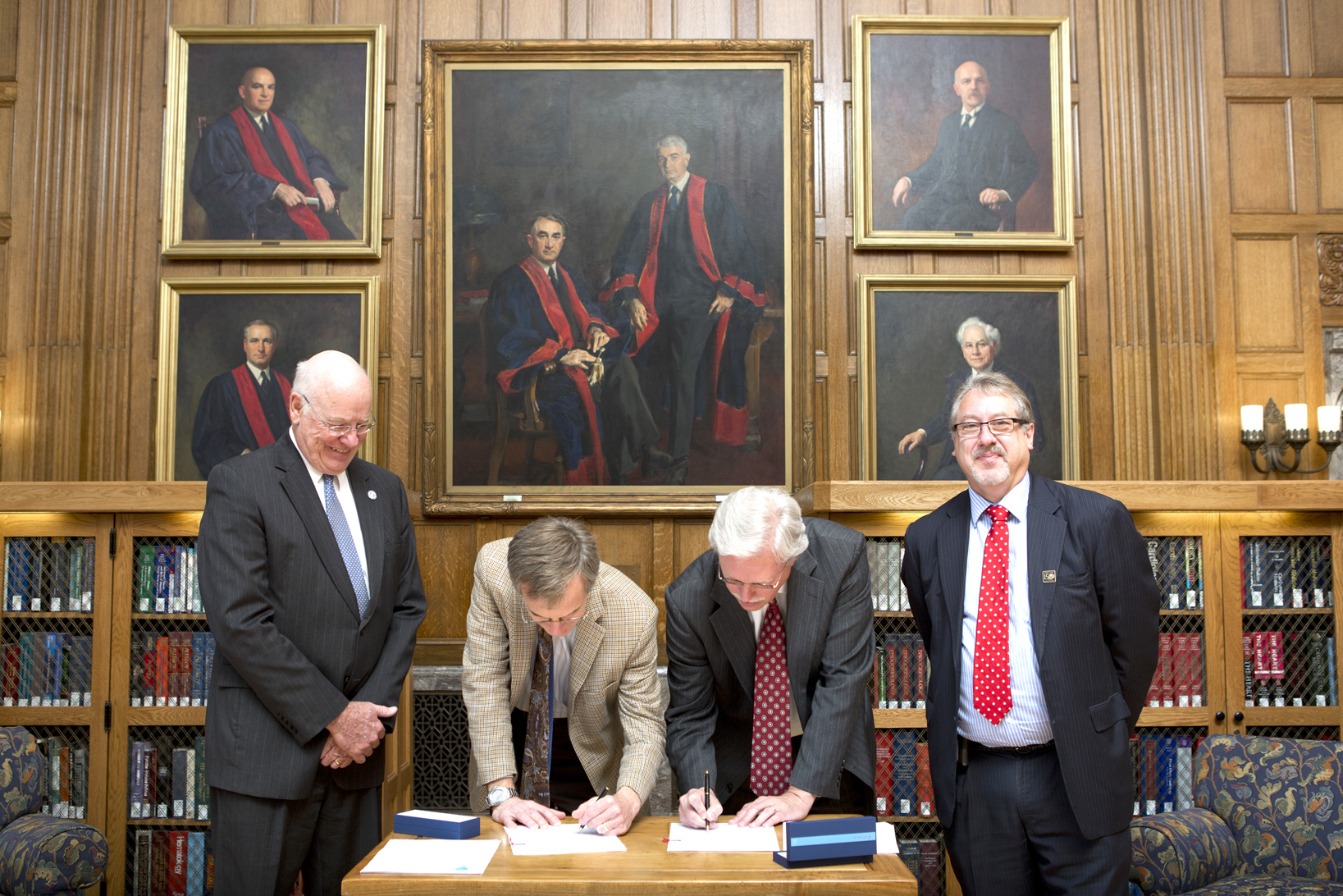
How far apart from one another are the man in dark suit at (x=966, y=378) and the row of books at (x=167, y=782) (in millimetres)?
3325

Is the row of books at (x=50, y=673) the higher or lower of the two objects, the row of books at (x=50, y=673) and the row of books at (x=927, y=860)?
the higher

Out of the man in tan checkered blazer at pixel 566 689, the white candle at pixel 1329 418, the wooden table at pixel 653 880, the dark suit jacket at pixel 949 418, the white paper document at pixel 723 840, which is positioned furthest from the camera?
the dark suit jacket at pixel 949 418

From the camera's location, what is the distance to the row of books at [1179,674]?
3730mm

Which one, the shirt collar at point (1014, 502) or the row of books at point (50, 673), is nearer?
the shirt collar at point (1014, 502)

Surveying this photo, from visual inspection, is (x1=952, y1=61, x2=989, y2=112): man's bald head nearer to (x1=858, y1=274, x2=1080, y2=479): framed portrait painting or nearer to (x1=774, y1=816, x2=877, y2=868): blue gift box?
(x1=858, y1=274, x2=1080, y2=479): framed portrait painting

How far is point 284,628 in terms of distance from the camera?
2465 millimetres

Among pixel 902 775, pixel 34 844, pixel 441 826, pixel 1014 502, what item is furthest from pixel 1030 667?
pixel 34 844

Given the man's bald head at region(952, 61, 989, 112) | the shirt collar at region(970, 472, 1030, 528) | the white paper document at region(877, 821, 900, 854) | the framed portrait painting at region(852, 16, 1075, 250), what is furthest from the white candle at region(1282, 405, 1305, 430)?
the white paper document at region(877, 821, 900, 854)

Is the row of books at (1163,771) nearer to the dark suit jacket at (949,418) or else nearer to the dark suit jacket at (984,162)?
the dark suit jacket at (949,418)

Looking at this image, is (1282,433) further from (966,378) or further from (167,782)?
(167,782)

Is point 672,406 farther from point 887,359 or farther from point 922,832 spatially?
point 922,832

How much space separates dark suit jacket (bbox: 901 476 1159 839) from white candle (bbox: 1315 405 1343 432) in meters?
2.70

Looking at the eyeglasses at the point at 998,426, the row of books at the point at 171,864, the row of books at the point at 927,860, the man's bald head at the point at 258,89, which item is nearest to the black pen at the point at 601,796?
the eyeglasses at the point at 998,426

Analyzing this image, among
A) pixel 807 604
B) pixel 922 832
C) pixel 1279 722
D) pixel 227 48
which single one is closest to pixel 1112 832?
pixel 807 604
